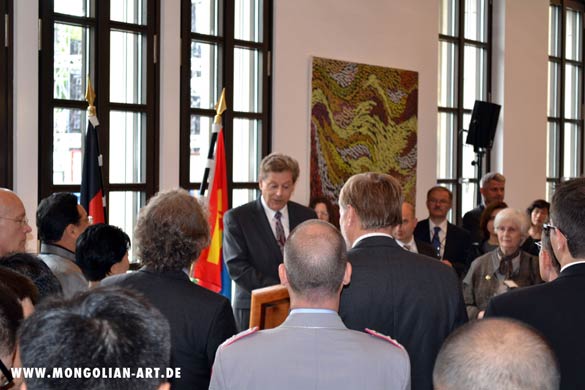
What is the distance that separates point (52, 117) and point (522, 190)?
7.39 metres

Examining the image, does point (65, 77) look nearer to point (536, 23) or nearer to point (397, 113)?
point (397, 113)

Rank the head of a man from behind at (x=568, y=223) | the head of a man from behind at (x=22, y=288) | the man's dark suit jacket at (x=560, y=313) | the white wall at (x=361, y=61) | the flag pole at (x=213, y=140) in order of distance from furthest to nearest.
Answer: the flag pole at (x=213, y=140), the white wall at (x=361, y=61), the head of a man from behind at (x=568, y=223), the man's dark suit jacket at (x=560, y=313), the head of a man from behind at (x=22, y=288)

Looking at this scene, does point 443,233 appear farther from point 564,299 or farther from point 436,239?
point 564,299

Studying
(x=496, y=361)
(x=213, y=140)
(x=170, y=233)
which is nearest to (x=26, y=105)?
(x=213, y=140)

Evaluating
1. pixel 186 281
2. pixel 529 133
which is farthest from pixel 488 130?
pixel 186 281

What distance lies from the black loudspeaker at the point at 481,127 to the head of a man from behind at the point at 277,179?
503 centimetres

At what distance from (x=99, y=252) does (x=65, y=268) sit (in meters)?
0.17

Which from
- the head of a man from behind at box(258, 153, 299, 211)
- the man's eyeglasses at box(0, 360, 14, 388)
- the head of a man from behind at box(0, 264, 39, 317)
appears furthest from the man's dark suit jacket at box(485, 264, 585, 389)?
the head of a man from behind at box(258, 153, 299, 211)

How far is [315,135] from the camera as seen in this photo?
8477 mm

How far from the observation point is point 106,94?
22.0 feet

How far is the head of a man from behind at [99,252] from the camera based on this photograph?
395cm

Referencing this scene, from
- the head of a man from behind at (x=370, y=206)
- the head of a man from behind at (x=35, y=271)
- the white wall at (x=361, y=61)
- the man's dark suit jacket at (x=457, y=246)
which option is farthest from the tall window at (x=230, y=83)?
the head of a man from behind at (x=35, y=271)

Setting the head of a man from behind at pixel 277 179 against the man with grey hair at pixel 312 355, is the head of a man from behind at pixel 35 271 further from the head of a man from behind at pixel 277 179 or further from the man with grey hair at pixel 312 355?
the head of a man from behind at pixel 277 179

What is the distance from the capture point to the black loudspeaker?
10.5 m
